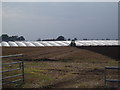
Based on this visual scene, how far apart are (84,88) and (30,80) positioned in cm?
284

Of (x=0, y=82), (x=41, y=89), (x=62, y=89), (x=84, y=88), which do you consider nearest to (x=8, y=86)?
(x=0, y=82)

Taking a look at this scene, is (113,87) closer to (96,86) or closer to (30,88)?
(96,86)

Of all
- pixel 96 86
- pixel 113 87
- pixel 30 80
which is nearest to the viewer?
pixel 113 87

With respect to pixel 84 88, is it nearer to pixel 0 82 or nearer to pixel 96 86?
pixel 96 86

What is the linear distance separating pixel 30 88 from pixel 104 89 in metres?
2.94

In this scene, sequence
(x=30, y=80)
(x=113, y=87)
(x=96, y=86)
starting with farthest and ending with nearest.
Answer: (x=30, y=80) → (x=96, y=86) → (x=113, y=87)

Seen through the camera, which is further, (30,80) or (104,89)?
(30,80)

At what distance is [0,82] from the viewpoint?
31.6 ft

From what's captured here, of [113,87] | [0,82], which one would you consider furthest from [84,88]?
[0,82]

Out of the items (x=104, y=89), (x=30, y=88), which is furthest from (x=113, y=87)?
(x=30, y=88)

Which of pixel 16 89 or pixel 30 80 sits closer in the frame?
pixel 16 89

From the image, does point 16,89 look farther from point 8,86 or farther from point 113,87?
point 113,87

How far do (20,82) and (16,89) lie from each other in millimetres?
1176

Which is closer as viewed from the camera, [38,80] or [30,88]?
[30,88]
